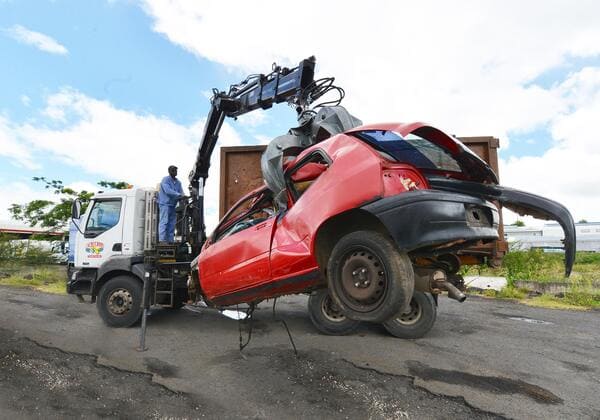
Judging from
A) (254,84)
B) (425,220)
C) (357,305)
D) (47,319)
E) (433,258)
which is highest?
(254,84)

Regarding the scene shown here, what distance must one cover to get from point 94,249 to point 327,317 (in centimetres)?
407

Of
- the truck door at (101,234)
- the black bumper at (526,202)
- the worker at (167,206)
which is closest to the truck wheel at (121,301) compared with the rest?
the truck door at (101,234)

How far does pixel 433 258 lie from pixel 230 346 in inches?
119

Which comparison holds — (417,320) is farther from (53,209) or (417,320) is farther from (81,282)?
(53,209)

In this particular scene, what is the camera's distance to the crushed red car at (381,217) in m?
2.36

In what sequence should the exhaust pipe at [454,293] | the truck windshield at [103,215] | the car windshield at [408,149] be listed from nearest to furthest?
1. the car windshield at [408,149]
2. the exhaust pipe at [454,293]
3. the truck windshield at [103,215]

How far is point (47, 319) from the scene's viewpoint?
6.43m

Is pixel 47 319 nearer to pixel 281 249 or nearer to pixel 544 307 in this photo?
pixel 281 249

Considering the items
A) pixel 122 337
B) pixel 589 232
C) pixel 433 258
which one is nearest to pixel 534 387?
pixel 433 258

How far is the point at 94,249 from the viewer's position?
20.6 feet

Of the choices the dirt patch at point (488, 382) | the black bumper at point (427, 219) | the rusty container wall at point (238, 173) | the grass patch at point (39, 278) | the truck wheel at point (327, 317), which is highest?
the rusty container wall at point (238, 173)

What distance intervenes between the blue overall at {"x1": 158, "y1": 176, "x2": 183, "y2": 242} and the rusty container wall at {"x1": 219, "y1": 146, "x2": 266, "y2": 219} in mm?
849

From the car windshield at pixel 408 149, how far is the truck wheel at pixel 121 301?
483 centimetres

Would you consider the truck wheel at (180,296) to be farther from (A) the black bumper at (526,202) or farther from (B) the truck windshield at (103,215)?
(A) the black bumper at (526,202)
